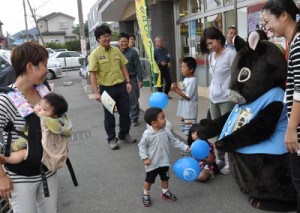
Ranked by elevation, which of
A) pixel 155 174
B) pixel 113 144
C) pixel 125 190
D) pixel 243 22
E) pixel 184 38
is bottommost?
pixel 125 190

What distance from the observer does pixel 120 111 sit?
5.33 m

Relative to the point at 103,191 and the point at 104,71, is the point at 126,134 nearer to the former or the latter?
the point at 104,71

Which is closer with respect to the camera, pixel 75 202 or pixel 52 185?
pixel 52 185

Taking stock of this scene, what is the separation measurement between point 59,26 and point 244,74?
6718 centimetres

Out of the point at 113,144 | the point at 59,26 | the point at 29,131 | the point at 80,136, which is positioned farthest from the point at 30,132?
the point at 59,26

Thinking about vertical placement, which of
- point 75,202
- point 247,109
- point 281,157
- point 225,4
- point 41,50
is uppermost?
point 225,4

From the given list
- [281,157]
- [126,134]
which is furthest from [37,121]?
[126,134]

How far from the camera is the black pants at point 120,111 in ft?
16.6

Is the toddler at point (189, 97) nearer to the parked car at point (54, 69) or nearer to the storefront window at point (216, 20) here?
the storefront window at point (216, 20)

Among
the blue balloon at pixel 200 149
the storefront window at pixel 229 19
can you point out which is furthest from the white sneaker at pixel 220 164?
the storefront window at pixel 229 19

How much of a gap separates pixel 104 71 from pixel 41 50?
3003 millimetres

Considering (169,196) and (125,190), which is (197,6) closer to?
A: (125,190)

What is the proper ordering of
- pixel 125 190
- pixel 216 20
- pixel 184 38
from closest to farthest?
pixel 125 190, pixel 216 20, pixel 184 38

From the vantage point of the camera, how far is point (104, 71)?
4.98 meters
